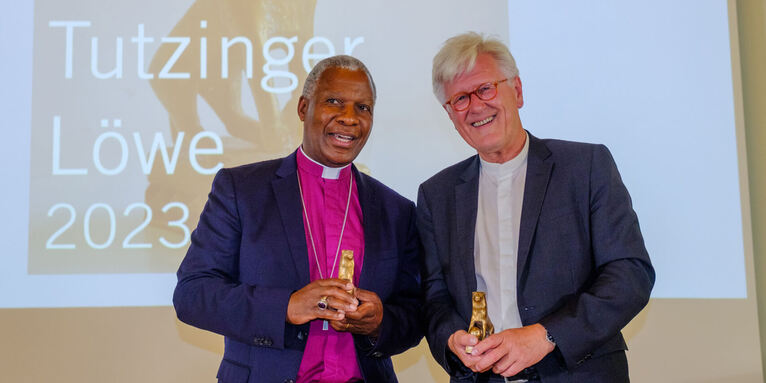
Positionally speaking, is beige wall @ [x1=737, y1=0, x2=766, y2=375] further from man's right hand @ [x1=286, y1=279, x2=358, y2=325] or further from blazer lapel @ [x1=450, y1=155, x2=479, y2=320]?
man's right hand @ [x1=286, y1=279, x2=358, y2=325]

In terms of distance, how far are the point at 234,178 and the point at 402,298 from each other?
0.80m

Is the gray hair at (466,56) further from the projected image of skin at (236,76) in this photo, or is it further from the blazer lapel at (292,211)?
the projected image of skin at (236,76)

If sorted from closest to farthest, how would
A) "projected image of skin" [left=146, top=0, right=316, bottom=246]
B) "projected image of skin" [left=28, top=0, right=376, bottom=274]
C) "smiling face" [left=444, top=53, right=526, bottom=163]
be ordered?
"smiling face" [left=444, top=53, right=526, bottom=163]
"projected image of skin" [left=28, top=0, right=376, bottom=274]
"projected image of skin" [left=146, top=0, right=316, bottom=246]

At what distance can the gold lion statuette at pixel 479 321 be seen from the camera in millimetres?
2131

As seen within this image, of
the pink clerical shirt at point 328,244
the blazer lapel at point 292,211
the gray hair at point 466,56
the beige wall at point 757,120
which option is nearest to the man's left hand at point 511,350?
the pink clerical shirt at point 328,244

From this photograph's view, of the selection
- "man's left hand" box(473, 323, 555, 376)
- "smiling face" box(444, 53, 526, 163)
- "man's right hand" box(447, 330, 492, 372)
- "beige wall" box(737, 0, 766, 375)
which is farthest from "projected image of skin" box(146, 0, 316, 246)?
"beige wall" box(737, 0, 766, 375)

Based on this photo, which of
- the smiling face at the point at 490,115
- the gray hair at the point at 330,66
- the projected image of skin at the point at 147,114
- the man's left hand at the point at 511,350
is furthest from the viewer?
the projected image of skin at the point at 147,114

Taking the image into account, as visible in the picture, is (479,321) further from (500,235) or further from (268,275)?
(268,275)

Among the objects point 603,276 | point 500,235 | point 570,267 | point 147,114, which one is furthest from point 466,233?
point 147,114

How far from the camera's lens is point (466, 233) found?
8.16 feet

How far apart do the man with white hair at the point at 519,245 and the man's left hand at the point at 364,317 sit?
192mm

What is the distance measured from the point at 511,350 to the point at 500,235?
454 mm

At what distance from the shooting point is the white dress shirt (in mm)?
2361

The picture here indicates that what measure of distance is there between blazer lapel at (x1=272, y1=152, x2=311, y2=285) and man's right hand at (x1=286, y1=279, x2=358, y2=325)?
18 centimetres
